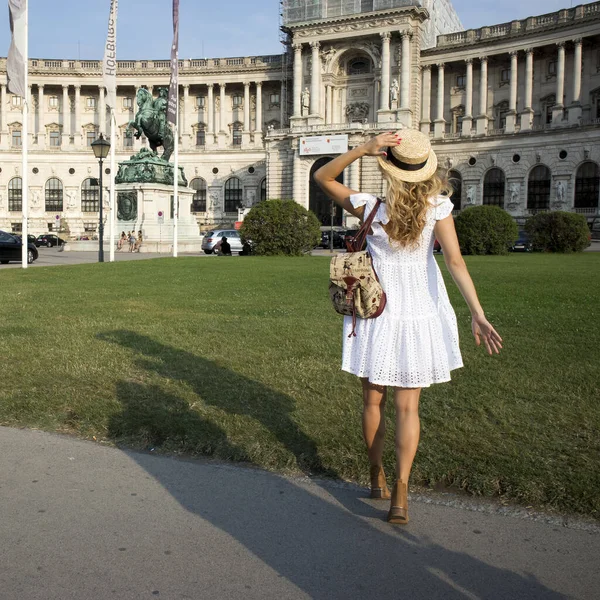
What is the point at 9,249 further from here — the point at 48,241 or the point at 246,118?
the point at 246,118

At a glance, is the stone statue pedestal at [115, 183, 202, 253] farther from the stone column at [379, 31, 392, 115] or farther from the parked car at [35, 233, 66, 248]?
the stone column at [379, 31, 392, 115]

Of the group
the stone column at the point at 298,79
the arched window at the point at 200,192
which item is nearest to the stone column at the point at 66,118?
the arched window at the point at 200,192

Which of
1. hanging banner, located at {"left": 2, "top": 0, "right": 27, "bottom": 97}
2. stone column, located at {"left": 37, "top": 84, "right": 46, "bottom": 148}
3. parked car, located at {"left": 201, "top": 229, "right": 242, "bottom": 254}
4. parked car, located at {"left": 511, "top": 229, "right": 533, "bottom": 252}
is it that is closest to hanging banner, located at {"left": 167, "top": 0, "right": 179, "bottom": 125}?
parked car, located at {"left": 201, "top": 229, "right": 242, "bottom": 254}

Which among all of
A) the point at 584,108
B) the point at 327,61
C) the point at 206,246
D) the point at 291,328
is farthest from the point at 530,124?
the point at 291,328

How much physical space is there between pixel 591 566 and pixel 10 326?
25.6 ft

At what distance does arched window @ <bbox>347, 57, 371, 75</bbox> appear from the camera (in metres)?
69.8

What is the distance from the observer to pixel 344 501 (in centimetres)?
399

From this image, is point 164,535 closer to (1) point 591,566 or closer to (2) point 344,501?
(2) point 344,501

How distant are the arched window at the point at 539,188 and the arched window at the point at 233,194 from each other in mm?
29346

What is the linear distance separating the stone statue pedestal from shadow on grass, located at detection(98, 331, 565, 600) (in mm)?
29569

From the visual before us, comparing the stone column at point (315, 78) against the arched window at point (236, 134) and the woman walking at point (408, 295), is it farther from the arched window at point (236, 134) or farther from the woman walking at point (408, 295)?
the woman walking at point (408, 295)

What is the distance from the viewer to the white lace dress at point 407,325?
151 inches

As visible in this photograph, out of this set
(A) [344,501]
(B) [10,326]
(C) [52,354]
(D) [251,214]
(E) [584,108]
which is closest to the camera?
(A) [344,501]

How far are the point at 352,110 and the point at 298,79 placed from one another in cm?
614
